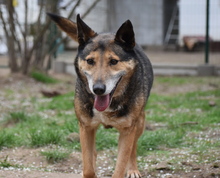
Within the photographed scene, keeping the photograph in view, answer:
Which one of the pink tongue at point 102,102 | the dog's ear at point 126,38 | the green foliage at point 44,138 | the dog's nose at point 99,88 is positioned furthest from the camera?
the green foliage at point 44,138

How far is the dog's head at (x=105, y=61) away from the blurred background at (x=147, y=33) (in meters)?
6.87

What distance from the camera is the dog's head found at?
3984mm

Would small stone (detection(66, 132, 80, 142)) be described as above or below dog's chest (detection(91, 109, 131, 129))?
below

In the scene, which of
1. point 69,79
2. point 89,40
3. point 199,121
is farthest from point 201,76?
point 89,40

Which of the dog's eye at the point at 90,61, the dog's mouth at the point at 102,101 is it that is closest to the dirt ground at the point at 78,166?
the dog's mouth at the point at 102,101

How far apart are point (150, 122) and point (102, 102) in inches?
136

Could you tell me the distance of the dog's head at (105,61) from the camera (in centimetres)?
398

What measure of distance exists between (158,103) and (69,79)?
411 cm

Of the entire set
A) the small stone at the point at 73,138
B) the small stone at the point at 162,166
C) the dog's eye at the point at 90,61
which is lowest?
the small stone at the point at 73,138

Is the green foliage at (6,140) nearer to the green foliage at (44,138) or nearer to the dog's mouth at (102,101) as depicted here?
the green foliage at (44,138)

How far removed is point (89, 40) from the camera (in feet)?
14.4

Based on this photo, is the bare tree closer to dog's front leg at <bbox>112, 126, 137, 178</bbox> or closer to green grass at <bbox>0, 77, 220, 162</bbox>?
green grass at <bbox>0, 77, 220, 162</bbox>

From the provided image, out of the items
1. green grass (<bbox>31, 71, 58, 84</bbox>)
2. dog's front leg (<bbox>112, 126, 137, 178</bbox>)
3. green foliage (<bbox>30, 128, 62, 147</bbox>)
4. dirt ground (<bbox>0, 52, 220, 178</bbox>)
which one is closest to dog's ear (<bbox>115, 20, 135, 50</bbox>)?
dog's front leg (<bbox>112, 126, 137, 178</bbox>)

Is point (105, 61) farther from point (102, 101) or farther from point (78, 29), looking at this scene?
point (78, 29)
